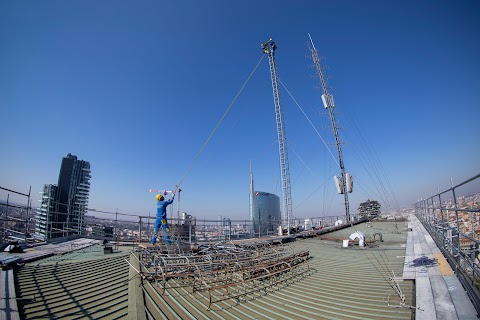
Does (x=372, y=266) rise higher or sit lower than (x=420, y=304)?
lower

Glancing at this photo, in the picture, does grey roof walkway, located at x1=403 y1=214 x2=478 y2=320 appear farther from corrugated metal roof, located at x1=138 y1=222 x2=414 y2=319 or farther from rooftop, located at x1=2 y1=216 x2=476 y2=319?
corrugated metal roof, located at x1=138 y1=222 x2=414 y2=319

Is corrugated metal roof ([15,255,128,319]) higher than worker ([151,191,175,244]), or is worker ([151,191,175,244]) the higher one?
worker ([151,191,175,244])

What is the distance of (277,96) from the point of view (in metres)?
26.2

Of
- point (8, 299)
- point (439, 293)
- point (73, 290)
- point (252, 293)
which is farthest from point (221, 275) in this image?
point (439, 293)

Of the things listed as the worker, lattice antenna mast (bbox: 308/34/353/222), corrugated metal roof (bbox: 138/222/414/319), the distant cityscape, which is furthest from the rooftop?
lattice antenna mast (bbox: 308/34/353/222)

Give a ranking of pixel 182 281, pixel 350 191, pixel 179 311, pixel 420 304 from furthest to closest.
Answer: pixel 350 191
pixel 182 281
pixel 179 311
pixel 420 304

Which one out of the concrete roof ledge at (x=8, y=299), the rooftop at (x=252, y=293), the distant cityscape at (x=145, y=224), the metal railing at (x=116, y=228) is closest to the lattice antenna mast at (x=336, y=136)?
the distant cityscape at (x=145, y=224)

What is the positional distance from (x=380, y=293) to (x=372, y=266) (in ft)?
8.48

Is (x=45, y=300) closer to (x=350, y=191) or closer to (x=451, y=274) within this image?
(x=451, y=274)

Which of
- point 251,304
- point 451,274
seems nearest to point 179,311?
point 251,304

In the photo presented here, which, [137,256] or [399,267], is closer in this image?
[399,267]

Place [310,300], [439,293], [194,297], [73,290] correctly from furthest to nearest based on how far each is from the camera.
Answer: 1. [73,290]
2. [194,297]
3. [310,300]
4. [439,293]

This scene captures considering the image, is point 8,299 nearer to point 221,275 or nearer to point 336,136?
point 221,275

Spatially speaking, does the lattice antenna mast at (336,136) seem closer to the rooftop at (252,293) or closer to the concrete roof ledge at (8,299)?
the rooftop at (252,293)
